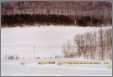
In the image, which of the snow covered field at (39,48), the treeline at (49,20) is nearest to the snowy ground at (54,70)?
the snow covered field at (39,48)

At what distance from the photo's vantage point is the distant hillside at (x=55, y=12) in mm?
1170

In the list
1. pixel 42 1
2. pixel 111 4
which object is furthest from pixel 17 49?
pixel 111 4

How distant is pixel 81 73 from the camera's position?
3.80 ft

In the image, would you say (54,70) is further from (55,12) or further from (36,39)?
(55,12)

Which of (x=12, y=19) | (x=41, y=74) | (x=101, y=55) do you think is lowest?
(x=41, y=74)

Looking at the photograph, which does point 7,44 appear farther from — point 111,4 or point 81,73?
point 111,4

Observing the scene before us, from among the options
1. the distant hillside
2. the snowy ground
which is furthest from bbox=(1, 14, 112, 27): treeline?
the snowy ground

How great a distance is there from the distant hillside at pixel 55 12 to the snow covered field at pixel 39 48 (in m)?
0.04

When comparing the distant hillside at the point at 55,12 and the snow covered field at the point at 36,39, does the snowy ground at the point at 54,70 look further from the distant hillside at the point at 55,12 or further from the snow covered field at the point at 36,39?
the distant hillside at the point at 55,12

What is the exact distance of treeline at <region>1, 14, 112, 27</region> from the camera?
3.84 feet

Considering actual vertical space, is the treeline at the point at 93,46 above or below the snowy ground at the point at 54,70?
above

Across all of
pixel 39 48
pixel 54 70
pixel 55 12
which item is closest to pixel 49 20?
pixel 55 12

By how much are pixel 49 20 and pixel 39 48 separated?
16 cm

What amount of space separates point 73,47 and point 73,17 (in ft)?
0.54
